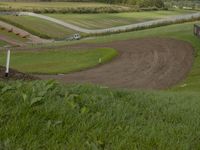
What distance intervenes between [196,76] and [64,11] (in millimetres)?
88026

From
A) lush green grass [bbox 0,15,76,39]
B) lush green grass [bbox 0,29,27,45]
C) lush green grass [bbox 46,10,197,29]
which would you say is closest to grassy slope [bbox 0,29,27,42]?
lush green grass [bbox 0,29,27,45]

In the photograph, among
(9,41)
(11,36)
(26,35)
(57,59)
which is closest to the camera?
(57,59)

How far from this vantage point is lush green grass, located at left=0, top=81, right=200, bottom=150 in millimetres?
5586

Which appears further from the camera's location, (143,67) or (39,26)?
(39,26)

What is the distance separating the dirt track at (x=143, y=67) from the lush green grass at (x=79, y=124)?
2189 cm

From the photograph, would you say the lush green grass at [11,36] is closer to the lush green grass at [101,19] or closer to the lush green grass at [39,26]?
the lush green grass at [39,26]

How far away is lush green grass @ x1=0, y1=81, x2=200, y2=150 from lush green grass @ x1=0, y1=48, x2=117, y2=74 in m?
27.6

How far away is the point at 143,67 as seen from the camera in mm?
38156

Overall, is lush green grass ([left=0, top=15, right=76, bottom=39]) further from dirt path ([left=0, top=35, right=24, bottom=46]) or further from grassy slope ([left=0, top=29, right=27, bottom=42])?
dirt path ([left=0, top=35, right=24, bottom=46])

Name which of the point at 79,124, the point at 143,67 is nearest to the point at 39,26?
the point at 143,67

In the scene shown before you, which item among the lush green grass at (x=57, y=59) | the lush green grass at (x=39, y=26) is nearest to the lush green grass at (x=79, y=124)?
the lush green grass at (x=57, y=59)

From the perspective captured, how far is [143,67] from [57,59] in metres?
9.11

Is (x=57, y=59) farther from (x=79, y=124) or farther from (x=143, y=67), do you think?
(x=79, y=124)

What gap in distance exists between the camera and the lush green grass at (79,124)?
5586 mm
